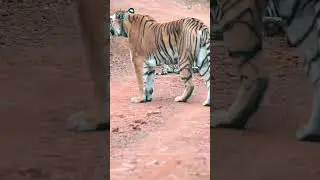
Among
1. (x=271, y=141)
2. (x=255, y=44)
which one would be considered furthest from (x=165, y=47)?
(x=271, y=141)

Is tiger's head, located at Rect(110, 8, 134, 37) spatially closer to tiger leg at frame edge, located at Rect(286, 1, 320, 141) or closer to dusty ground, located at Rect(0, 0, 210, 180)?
dusty ground, located at Rect(0, 0, 210, 180)

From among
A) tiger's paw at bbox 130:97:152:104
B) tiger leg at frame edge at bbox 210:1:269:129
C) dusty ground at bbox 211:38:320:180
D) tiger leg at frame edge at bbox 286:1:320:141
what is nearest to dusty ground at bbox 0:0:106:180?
tiger's paw at bbox 130:97:152:104

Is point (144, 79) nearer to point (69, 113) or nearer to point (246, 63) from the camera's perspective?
point (69, 113)

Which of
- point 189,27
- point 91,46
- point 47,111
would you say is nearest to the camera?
point 91,46

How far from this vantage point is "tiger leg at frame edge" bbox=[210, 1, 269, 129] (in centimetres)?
241

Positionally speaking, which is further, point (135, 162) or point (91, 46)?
point (91, 46)

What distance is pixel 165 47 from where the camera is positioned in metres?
3.56

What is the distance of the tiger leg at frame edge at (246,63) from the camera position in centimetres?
241

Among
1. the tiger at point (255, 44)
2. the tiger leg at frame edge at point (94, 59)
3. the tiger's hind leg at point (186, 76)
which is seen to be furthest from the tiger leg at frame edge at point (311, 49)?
the tiger's hind leg at point (186, 76)

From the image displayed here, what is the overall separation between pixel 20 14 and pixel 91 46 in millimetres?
2784

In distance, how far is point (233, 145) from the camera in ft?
7.70

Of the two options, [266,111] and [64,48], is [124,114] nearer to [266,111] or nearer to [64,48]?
[266,111]

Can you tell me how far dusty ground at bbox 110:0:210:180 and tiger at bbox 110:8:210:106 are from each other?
4.3 inches

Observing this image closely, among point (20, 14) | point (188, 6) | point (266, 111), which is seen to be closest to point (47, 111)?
point (266, 111)
